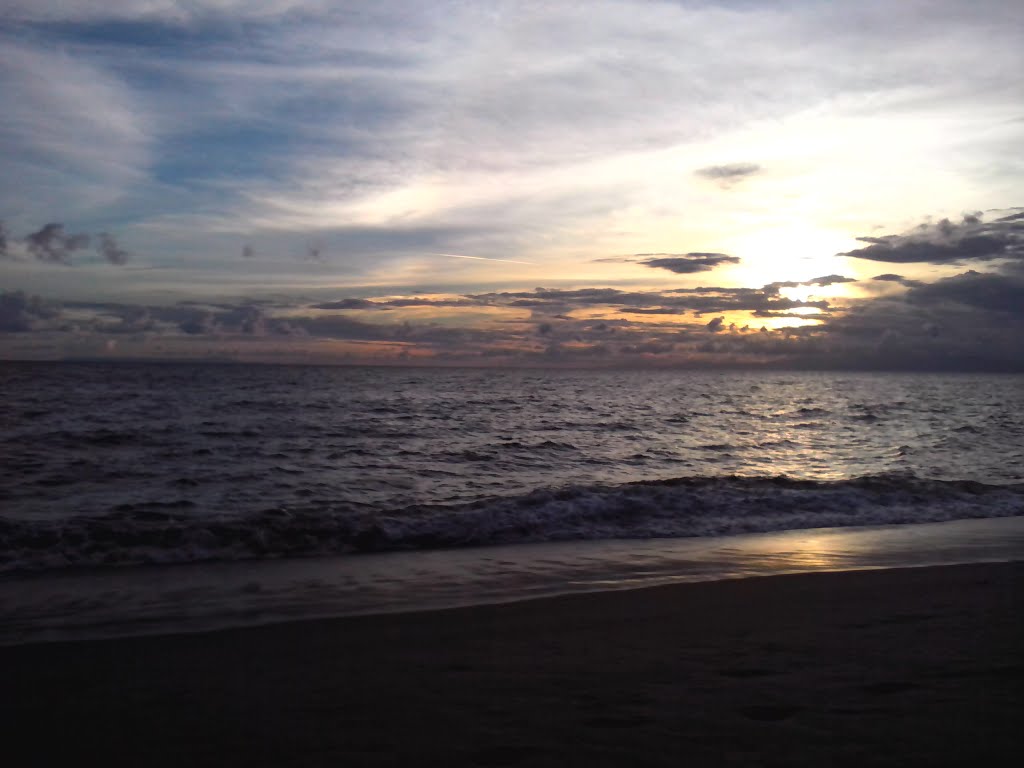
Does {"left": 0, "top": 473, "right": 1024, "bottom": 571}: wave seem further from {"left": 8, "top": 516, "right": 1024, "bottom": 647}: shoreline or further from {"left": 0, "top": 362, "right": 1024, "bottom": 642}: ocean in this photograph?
{"left": 8, "top": 516, "right": 1024, "bottom": 647}: shoreline

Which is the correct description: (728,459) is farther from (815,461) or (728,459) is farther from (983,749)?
(983,749)

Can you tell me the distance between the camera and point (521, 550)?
39.9 feet

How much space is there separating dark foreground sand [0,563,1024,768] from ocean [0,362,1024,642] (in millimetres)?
1460

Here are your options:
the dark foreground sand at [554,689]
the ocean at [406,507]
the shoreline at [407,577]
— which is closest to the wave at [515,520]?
the ocean at [406,507]

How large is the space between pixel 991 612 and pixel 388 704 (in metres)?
6.05

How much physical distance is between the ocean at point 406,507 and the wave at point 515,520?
5 centimetres

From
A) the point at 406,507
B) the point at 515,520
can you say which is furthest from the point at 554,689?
the point at 406,507

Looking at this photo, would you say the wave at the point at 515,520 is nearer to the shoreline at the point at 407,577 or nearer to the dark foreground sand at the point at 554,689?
the shoreline at the point at 407,577

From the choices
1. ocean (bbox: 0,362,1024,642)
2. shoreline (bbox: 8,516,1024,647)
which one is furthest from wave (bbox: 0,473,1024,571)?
shoreline (bbox: 8,516,1024,647)

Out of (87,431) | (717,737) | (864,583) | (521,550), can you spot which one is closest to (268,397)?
(87,431)

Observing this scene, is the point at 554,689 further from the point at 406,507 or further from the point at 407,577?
the point at 406,507

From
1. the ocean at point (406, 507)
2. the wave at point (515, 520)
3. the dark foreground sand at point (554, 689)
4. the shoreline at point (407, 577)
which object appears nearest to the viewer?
the dark foreground sand at point (554, 689)

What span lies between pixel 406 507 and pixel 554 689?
31.8 feet

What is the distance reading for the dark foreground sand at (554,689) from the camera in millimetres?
4199
